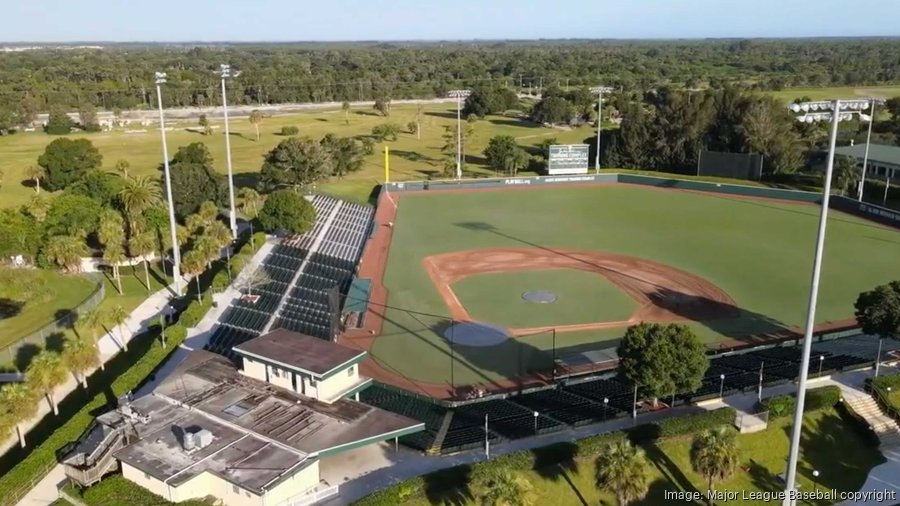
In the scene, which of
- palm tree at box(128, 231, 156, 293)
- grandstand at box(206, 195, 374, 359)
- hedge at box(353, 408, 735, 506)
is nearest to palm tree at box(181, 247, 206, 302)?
grandstand at box(206, 195, 374, 359)

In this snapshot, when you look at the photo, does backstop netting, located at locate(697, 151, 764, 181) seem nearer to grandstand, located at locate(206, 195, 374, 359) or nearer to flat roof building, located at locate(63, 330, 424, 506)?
→ grandstand, located at locate(206, 195, 374, 359)

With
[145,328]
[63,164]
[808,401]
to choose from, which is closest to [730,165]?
[808,401]

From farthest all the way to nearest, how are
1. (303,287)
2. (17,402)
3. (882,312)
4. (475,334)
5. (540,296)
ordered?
(540,296)
(303,287)
(475,334)
(882,312)
(17,402)

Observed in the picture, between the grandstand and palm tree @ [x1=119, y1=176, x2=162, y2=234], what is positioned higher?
palm tree @ [x1=119, y1=176, x2=162, y2=234]

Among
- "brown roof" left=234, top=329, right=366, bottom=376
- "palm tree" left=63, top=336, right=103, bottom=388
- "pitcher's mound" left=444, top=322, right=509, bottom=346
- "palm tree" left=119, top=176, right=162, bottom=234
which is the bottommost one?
"pitcher's mound" left=444, top=322, right=509, bottom=346

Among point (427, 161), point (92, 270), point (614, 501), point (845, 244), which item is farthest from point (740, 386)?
point (427, 161)

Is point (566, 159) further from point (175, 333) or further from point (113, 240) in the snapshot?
point (175, 333)

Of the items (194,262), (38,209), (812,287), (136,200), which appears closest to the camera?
(812,287)

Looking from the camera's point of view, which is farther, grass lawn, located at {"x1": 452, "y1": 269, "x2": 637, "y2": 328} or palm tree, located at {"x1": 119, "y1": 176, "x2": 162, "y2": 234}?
palm tree, located at {"x1": 119, "y1": 176, "x2": 162, "y2": 234}
